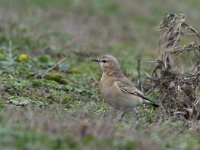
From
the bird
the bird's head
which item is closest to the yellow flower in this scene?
the bird's head

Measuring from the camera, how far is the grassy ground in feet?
22.9

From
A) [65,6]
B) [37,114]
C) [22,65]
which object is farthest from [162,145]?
[65,6]

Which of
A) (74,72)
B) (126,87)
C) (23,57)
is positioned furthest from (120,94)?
(23,57)

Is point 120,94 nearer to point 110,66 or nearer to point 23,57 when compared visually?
point 110,66

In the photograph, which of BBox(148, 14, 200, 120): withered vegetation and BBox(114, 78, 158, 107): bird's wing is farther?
BBox(148, 14, 200, 120): withered vegetation

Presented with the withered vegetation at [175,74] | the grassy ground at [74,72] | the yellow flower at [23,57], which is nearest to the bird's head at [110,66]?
the grassy ground at [74,72]

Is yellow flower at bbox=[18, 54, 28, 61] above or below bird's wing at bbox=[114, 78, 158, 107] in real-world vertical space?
below

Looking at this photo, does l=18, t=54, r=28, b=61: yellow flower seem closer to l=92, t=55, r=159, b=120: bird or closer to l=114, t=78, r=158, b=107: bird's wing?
l=92, t=55, r=159, b=120: bird

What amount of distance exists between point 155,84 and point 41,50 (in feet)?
14.0

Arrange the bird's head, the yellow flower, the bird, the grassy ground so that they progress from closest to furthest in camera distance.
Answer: the grassy ground, the bird, the bird's head, the yellow flower

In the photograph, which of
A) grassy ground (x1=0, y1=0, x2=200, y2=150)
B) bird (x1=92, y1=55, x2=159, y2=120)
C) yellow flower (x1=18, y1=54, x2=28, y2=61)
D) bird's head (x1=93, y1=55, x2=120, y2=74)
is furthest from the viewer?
yellow flower (x1=18, y1=54, x2=28, y2=61)

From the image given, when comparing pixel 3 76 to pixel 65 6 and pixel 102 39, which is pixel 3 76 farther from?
pixel 65 6

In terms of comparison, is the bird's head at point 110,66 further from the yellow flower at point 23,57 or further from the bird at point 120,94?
the yellow flower at point 23,57

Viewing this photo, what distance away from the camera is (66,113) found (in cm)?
852
